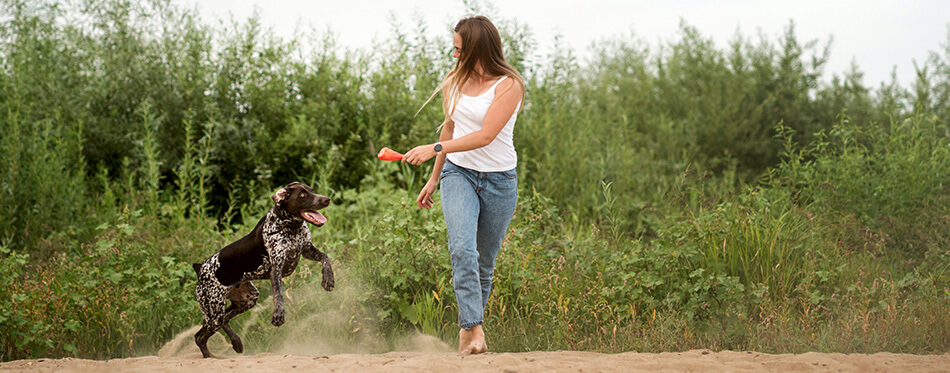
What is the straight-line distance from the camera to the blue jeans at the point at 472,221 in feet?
14.3

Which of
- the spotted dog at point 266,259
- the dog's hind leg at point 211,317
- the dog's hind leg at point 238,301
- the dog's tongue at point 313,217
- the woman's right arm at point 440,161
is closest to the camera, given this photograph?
the dog's tongue at point 313,217

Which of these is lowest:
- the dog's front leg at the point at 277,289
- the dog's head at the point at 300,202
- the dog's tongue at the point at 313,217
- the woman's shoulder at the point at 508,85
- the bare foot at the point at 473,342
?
the bare foot at the point at 473,342

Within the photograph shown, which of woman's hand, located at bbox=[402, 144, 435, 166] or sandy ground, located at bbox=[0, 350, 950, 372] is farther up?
woman's hand, located at bbox=[402, 144, 435, 166]

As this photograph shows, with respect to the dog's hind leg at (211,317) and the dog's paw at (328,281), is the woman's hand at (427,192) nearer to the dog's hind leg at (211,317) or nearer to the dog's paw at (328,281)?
the dog's paw at (328,281)

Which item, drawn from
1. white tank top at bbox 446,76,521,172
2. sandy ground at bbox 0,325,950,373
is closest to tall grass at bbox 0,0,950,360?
sandy ground at bbox 0,325,950,373

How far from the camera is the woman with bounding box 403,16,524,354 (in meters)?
4.36

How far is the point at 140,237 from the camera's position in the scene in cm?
711

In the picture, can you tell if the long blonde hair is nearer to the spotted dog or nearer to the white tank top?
the white tank top

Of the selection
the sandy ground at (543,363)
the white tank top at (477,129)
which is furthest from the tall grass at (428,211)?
the white tank top at (477,129)

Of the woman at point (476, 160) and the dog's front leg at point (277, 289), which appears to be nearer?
the dog's front leg at point (277, 289)

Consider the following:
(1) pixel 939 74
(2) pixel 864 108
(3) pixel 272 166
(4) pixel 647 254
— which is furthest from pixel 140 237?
(1) pixel 939 74

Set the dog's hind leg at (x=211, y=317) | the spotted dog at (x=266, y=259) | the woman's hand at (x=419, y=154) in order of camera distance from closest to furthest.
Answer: the spotted dog at (x=266, y=259), the woman's hand at (x=419, y=154), the dog's hind leg at (x=211, y=317)

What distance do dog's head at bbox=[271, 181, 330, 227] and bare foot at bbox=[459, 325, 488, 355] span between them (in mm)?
1209

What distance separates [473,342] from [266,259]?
128 cm
